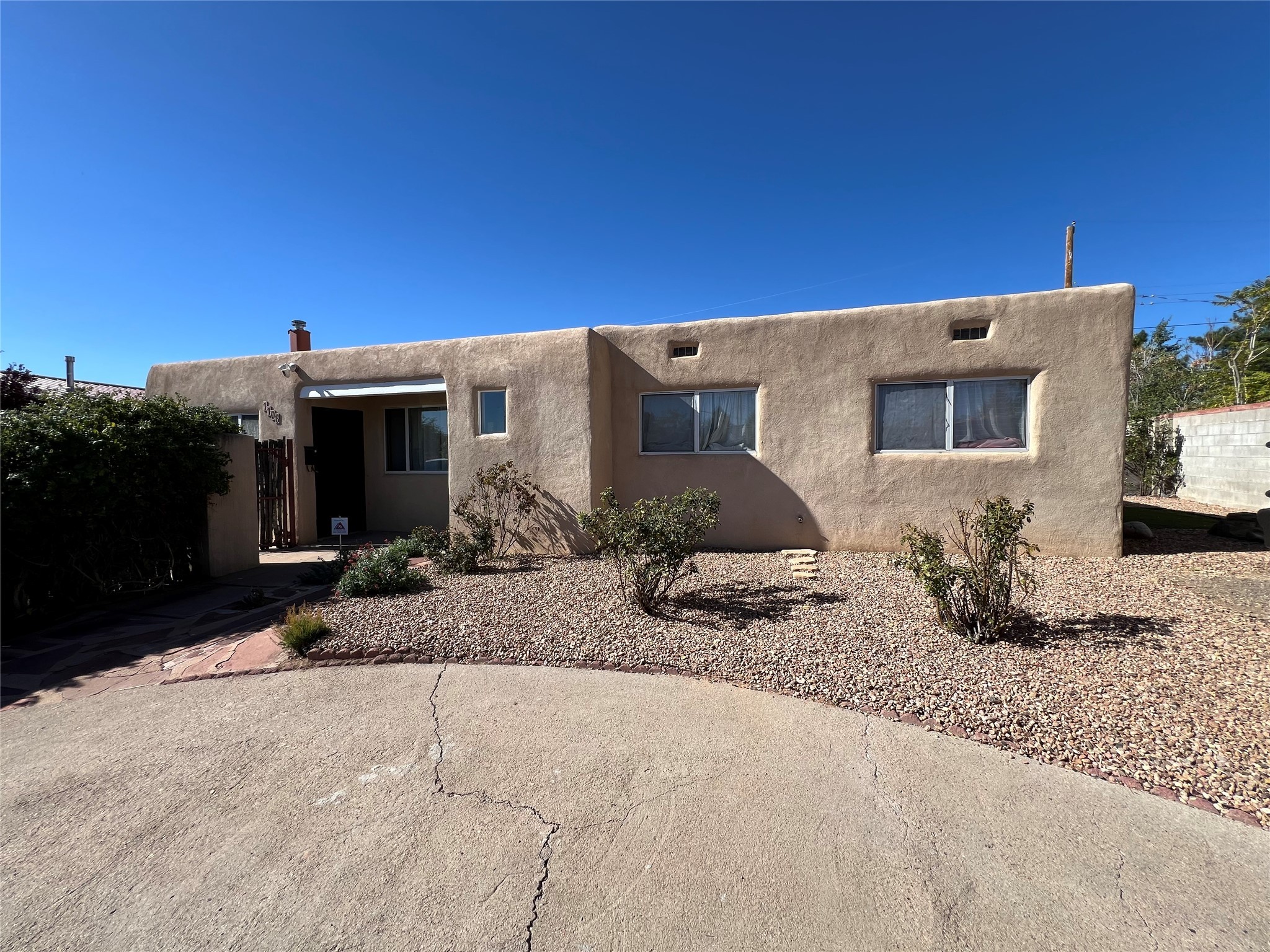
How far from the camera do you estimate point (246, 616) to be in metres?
5.66

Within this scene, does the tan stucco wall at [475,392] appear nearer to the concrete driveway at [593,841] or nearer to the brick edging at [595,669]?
the brick edging at [595,669]

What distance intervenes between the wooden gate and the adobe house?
5.4 inches

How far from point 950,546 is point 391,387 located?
29.3 feet

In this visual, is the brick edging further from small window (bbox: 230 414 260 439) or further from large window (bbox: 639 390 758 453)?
small window (bbox: 230 414 260 439)

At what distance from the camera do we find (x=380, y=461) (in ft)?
34.5

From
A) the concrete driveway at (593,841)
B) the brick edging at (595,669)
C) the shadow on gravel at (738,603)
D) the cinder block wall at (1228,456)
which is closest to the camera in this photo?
the concrete driveway at (593,841)

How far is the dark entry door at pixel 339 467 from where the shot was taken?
9.91 m

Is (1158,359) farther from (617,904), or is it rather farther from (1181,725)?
(617,904)

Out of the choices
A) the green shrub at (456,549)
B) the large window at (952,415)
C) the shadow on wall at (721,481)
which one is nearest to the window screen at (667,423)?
the shadow on wall at (721,481)

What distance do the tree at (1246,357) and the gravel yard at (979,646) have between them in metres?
17.2

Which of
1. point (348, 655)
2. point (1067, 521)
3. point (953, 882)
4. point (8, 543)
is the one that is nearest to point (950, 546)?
point (1067, 521)

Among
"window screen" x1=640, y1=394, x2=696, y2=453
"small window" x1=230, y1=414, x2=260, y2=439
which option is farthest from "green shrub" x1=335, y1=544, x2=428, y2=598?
"small window" x1=230, y1=414, x2=260, y2=439

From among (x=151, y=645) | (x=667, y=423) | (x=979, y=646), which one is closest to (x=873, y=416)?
(x=667, y=423)

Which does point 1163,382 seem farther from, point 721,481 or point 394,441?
point 394,441
